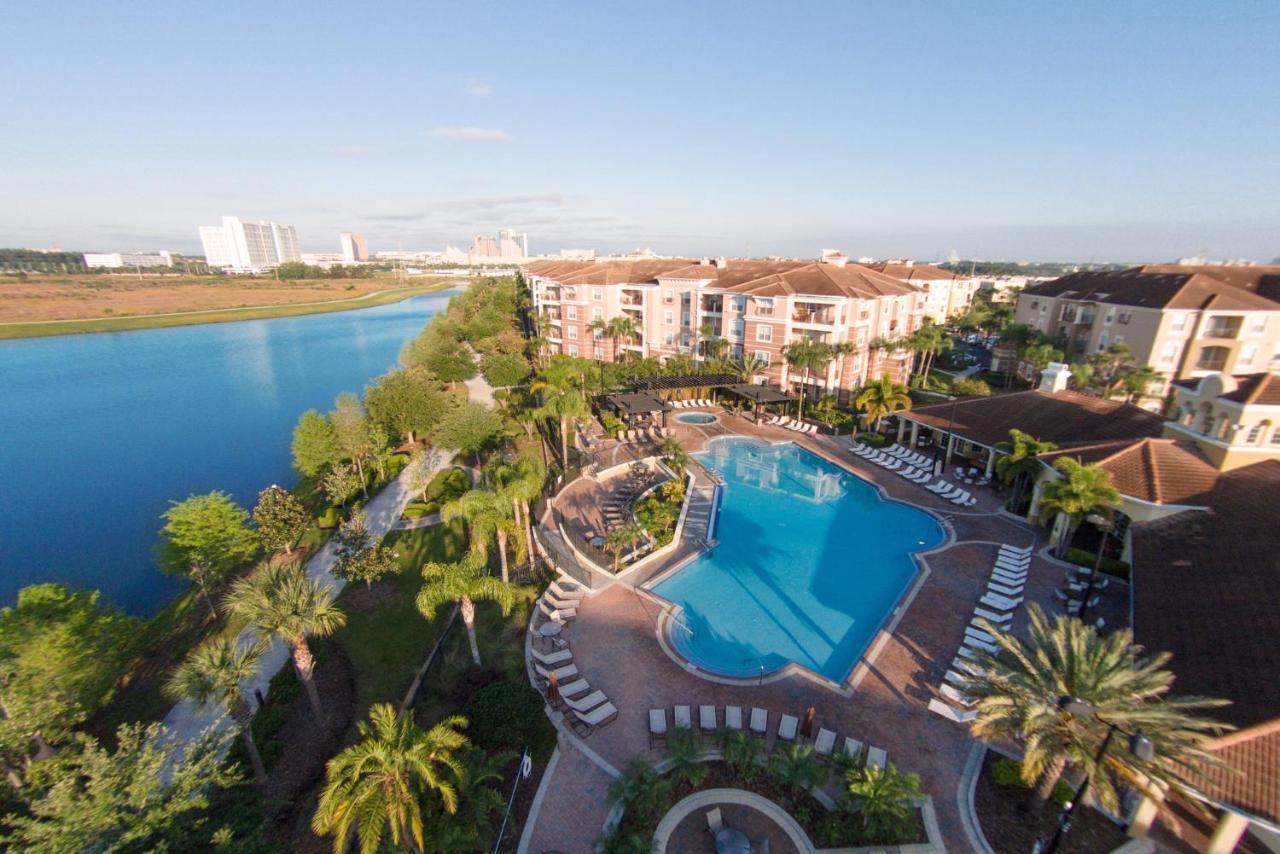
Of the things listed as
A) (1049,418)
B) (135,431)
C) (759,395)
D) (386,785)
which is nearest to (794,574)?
(386,785)

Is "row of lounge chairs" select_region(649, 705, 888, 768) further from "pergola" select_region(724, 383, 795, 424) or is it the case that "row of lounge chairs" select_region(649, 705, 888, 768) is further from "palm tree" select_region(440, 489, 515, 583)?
"pergola" select_region(724, 383, 795, 424)

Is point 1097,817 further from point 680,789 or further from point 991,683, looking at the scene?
point 680,789

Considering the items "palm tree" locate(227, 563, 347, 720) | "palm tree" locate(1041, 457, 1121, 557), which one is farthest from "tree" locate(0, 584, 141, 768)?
"palm tree" locate(1041, 457, 1121, 557)

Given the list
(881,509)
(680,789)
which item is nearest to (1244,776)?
(680,789)

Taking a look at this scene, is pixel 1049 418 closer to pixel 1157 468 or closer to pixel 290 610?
pixel 1157 468

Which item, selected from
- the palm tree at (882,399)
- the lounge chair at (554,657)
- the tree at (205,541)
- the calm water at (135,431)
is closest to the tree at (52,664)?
the tree at (205,541)

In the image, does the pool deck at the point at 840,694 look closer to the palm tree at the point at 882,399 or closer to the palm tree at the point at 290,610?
the palm tree at the point at 290,610
